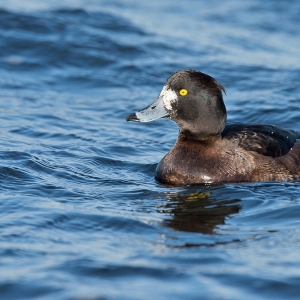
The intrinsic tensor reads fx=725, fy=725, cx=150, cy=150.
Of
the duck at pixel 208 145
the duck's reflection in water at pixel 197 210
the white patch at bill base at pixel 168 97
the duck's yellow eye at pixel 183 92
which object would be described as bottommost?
the duck's reflection in water at pixel 197 210

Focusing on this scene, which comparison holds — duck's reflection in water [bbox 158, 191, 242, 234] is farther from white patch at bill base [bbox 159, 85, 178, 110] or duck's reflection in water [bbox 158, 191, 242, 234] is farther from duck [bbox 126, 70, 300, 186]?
white patch at bill base [bbox 159, 85, 178, 110]

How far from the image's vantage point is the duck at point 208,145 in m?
7.59

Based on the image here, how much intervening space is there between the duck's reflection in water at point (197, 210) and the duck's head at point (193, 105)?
815 millimetres

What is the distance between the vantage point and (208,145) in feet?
25.4

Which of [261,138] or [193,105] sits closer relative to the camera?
[193,105]

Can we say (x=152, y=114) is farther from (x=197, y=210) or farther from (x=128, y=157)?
(x=197, y=210)

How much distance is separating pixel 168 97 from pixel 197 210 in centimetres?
152

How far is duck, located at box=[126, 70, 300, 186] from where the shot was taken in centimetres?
759

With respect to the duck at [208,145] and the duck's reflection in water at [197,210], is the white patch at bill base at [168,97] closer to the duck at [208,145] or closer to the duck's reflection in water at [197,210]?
the duck at [208,145]

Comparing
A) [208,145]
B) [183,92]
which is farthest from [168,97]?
[208,145]

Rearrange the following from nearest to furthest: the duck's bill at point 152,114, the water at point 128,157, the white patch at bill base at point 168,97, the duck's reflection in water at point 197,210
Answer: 1. the water at point 128,157
2. the duck's reflection in water at point 197,210
3. the white patch at bill base at point 168,97
4. the duck's bill at point 152,114

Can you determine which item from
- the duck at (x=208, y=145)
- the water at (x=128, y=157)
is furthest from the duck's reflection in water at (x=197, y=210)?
the duck at (x=208, y=145)

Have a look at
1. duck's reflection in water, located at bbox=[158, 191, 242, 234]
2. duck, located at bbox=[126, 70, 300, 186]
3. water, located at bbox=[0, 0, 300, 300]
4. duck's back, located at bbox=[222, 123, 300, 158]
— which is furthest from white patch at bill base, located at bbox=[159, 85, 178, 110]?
duck's reflection in water, located at bbox=[158, 191, 242, 234]

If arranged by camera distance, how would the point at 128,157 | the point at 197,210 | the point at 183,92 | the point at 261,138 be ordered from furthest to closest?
the point at 128,157
the point at 261,138
the point at 183,92
the point at 197,210
